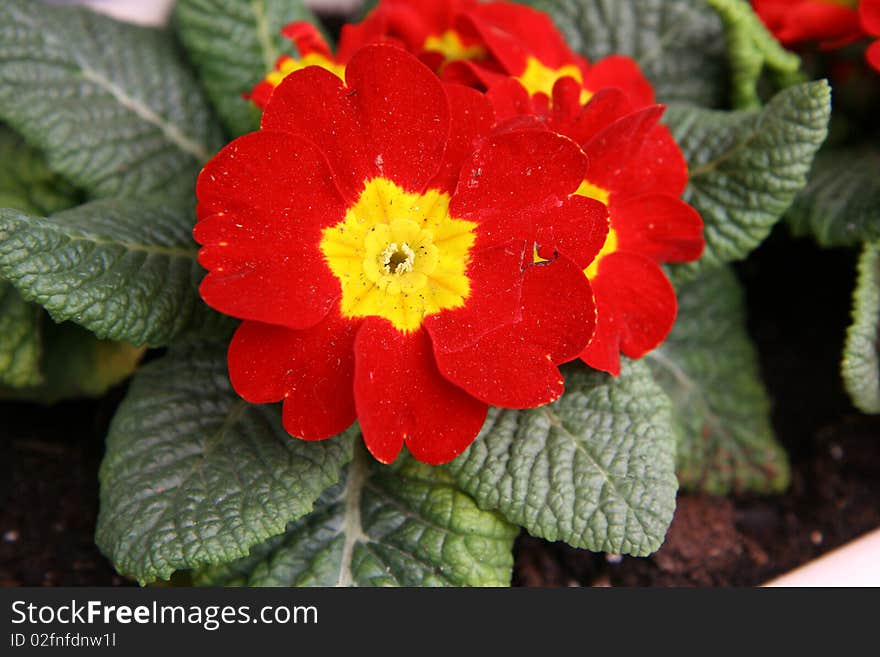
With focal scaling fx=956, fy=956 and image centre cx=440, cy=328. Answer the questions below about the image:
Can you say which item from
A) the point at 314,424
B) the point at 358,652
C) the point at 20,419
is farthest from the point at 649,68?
the point at 20,419

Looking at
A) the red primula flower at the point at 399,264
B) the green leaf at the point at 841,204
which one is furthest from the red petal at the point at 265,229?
the green leaf at the point at 841,204

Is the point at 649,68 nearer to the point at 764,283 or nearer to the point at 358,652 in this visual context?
the point at 764,283

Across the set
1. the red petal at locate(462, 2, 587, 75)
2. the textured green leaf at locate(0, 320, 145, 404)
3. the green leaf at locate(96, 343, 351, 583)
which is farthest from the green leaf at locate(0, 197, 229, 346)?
Answer: the red petal at locate(462, 2, 587, 75)

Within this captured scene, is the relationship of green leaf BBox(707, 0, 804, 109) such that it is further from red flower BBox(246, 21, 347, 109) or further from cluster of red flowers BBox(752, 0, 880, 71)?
red flower BBox(246, 21, 347, 109)

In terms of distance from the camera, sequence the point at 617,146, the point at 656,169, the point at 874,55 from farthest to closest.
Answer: the point at 874,55, the point at 656,169, the point at 617,146

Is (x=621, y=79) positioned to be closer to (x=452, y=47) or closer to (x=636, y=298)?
(x=452, y=47)

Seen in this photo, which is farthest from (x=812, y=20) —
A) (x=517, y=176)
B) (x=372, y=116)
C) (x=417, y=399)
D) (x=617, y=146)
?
(x=417, y=399)

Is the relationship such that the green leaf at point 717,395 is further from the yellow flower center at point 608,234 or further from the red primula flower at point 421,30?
the red primula flower at point 421,30
